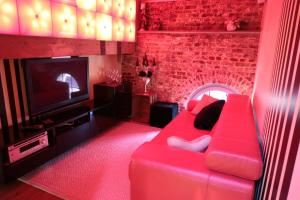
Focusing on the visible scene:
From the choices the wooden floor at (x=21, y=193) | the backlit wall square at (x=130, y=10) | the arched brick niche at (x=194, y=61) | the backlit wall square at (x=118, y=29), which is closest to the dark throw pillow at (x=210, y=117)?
the arched brick niche at (x=194, y=61)

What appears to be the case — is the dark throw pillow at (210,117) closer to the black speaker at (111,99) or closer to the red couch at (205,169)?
the red couch at (205,169)

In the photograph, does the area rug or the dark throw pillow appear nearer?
the area rug

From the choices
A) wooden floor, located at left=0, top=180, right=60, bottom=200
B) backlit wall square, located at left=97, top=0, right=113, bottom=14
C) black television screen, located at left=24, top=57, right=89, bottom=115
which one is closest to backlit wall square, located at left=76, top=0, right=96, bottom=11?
backlit wall square, located at left=97, top=0, right=113, bottom=14

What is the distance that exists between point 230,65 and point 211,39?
2.07 ft

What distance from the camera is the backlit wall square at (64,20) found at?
2.57 meters

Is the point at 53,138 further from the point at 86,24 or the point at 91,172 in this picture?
the point at 86,24

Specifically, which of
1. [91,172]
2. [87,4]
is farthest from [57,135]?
[87,4]

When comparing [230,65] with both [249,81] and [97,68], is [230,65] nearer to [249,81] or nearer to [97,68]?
[249,81]

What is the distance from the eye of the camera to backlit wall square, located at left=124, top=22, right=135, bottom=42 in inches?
164

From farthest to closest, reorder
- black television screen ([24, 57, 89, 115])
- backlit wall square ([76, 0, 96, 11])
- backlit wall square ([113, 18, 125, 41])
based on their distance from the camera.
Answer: backlit wall square ([113, 18, 125, 41]), backlit wall square ([76, 0, 96, 11]), black television screen ([24, 57, 89, 115])

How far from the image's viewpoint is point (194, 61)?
13.7ft

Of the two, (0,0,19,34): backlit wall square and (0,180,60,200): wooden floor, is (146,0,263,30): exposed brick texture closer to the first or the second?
(0,0,19,34): backlit wall square

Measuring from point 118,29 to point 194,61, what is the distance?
166 centimetres

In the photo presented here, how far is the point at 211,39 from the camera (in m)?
3.95
